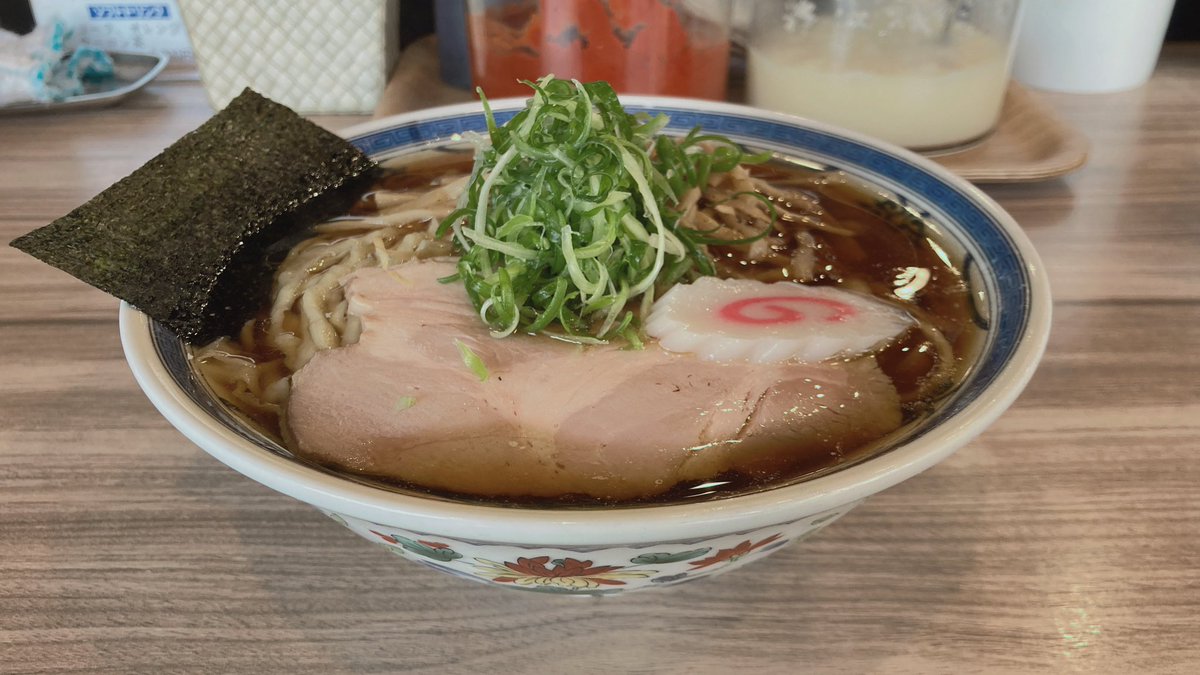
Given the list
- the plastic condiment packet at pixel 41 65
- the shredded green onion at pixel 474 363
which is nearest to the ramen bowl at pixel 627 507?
the shredded green onion at pixel 474 363

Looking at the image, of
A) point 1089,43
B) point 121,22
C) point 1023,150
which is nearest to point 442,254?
point 1023,150

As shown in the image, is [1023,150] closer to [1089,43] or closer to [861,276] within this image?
[1089,43]

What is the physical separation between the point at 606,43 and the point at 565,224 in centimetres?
93

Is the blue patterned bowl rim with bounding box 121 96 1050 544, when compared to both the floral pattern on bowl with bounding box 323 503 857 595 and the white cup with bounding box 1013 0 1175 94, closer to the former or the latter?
the floral pattern on bowl with bounding box 323 503 857 595

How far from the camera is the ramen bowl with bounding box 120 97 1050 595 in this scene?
0.65 m

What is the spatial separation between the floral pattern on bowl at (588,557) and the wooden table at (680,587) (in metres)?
0.09

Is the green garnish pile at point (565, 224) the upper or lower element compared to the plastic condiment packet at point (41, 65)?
upper

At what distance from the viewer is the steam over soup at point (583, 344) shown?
2.83ft

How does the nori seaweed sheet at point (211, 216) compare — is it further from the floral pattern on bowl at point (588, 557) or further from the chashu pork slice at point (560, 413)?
the floral pattern on bowl at point (588, 557)

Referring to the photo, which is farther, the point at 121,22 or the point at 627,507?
the point at 121,22

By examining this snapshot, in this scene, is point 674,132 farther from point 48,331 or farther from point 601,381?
point 48,331

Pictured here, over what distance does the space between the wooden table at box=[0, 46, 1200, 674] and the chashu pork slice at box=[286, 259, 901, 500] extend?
17cm

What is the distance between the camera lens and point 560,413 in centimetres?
89

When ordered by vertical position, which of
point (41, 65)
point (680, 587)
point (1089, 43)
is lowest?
point (680, 587)
